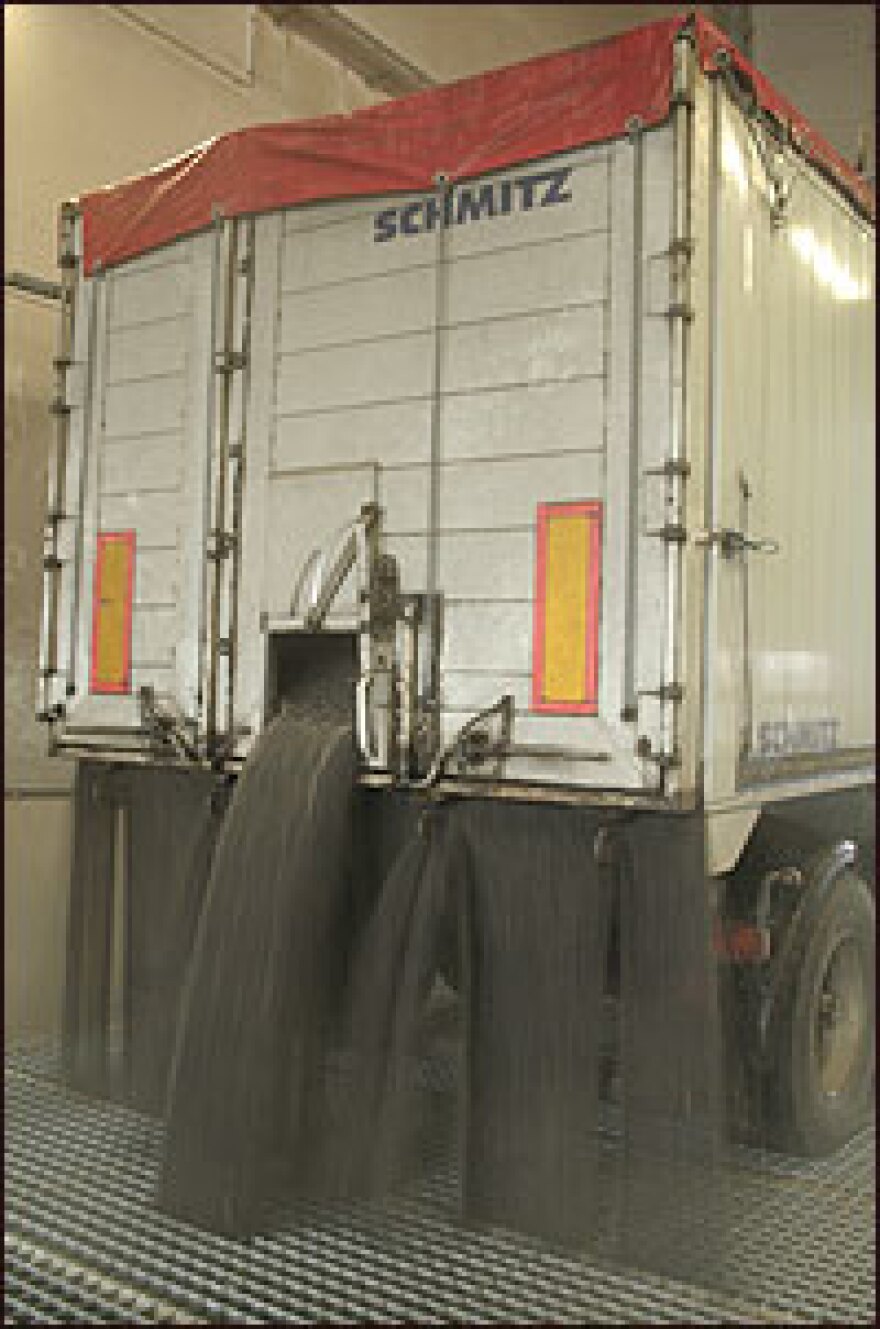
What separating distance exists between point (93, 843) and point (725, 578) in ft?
7.03

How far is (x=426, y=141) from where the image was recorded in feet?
10.7

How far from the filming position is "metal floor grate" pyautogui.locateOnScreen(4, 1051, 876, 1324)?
2.51 meters

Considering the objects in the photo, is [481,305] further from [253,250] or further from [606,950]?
[606,950]

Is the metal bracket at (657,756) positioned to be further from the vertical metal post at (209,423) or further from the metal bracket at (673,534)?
the vertical metal post at (209,423)

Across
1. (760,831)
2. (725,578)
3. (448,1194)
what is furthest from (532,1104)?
(725,578)

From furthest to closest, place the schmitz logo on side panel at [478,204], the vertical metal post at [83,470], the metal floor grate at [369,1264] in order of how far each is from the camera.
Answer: the vertical metal post at [83,470] → the schmitz logo on side panel at [478,204] → the metal floor grate at [369,1264]

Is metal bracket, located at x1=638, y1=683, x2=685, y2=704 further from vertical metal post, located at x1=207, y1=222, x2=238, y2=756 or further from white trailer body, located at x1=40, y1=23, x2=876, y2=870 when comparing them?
vertical metal post, located at x1=207, y1=222, x2=238, y2=756

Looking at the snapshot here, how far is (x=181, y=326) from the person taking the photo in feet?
12.3

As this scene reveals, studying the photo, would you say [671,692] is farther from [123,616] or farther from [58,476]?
[58,476]

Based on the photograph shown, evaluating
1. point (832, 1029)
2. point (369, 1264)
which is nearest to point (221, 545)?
point (369, 1264)

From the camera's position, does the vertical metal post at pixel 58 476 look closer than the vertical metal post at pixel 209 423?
No

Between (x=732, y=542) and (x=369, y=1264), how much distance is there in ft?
5.94

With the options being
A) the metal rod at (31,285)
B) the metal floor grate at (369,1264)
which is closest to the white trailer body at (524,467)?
the metal rod at (31,285)

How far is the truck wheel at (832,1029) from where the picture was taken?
3.45 meters
